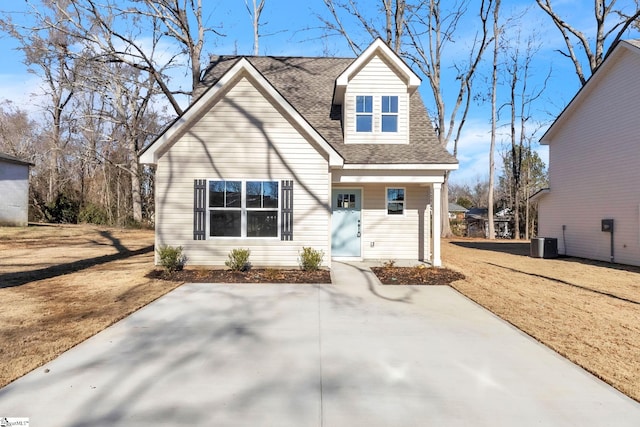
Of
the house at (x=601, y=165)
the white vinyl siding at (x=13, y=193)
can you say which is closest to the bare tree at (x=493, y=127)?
the house at (x=601, y=165)

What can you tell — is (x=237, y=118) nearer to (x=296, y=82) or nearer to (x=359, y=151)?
(x=359, y=151)

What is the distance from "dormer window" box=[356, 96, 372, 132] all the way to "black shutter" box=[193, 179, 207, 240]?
5.16 m

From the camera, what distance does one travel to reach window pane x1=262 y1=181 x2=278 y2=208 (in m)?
9.66

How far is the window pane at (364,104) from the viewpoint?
11.6 meters

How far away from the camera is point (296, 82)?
14047 millimetres

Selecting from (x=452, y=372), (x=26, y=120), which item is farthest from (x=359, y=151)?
(x=26, y=120)

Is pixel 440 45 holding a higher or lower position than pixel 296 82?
higher

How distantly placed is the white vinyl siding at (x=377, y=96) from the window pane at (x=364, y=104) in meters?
0.10

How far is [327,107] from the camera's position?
511 inches

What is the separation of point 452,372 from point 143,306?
498 cm

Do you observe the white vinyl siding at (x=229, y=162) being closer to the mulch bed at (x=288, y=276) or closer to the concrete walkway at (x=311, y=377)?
the mulch bed at (x=288, y=276)

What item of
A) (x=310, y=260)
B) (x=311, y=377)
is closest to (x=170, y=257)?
(x=310, y=260)

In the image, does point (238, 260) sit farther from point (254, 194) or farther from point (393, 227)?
point (393, 227)

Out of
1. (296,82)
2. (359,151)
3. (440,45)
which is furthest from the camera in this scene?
(440,45)
